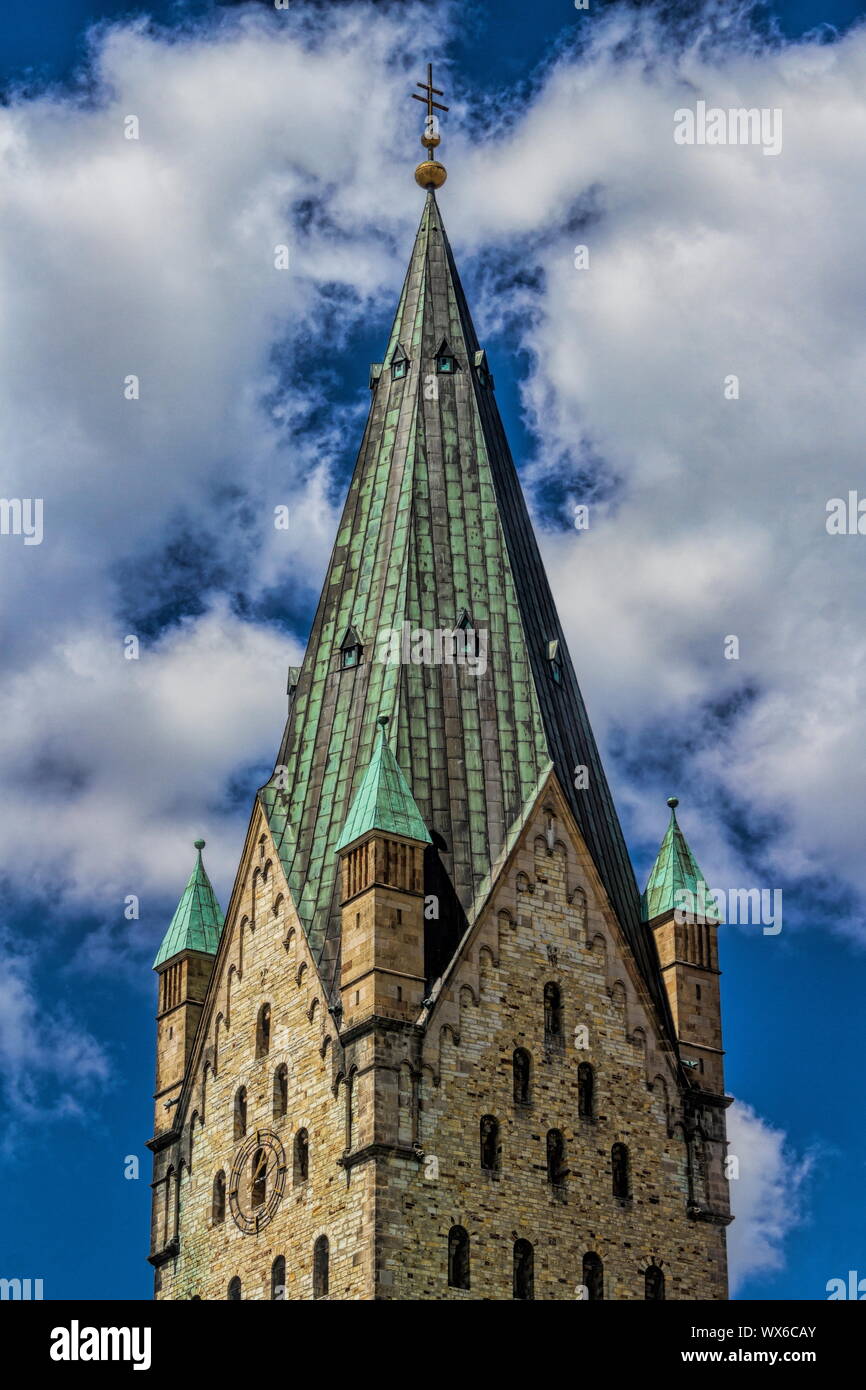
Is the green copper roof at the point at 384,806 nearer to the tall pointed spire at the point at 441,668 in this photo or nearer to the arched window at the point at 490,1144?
the tall pointed spire at the point at 441,668

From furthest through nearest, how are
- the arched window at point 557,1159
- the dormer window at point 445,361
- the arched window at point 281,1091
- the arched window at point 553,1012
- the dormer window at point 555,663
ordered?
the dormer window at point 445,361 < the dormer window at point 555,663 < the arched window at point 553,1012 < the arched window at point 281,1091 < the arched window at point 557,1159

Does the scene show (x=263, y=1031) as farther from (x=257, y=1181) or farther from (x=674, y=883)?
(x=674, y=883)

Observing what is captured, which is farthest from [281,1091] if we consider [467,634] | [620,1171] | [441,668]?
[467,634]

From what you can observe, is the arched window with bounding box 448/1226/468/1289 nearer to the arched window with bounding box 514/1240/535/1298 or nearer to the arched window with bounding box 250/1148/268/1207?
the arched window with bounding box 514/1240/535/1298

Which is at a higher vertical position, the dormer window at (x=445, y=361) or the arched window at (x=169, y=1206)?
the dormer window at (x=445, y=361)

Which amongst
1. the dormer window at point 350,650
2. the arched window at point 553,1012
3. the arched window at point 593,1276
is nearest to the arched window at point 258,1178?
the arched window at point 553,1012

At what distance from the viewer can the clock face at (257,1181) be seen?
2352 inches

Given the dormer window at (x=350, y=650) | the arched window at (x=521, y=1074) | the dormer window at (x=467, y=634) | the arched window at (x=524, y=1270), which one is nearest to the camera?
the arched window at (x=524, y=1270)

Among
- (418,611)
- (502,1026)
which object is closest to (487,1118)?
(502,1026)

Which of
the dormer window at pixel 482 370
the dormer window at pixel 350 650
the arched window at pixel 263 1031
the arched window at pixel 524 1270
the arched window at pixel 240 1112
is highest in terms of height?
the dormer window at pixel 482 370

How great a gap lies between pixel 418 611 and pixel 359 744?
3.17 m

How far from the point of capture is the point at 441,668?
64.6 meters

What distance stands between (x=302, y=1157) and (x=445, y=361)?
1875cm

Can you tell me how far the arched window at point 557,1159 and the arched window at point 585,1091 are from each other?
85cm
